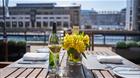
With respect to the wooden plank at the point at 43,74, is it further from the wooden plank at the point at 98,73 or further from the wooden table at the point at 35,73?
the wooden plank at the point at 98,73

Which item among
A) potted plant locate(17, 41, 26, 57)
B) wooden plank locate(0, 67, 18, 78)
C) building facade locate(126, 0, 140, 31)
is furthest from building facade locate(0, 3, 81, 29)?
wooden plank locate(0, 67, 18, 78)

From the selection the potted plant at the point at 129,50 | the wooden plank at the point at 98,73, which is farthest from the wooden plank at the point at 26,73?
the potted plant at the point at 129,50

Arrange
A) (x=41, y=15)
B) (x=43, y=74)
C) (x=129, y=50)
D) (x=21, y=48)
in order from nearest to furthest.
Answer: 1. (x=43, y=74)
2. (x=129, y=50)
3. (x=21, y=48)
4. (x=41, y=15)

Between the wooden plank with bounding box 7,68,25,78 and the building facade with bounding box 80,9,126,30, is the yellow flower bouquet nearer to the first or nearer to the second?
the wooden plank with bounding box 7,68,25,78

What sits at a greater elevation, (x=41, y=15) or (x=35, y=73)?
(x=41, y=15)

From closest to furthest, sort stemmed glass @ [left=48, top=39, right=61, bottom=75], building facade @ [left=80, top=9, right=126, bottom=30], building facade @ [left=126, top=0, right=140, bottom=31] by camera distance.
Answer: stemmed glass @ [left=48, top=39, right=61, bottom=75] → building facade @ [left=126, top=0, right=140, bottom=31] → building facade @ [left=80, top=9, right=126, bottom=30]

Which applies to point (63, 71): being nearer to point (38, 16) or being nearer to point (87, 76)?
point (87, 76)

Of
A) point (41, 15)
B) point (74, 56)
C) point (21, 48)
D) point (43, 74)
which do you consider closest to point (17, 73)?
point (43, 74)

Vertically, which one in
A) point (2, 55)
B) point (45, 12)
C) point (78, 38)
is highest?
point (45, 12)

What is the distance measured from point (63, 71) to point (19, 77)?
1.03ft

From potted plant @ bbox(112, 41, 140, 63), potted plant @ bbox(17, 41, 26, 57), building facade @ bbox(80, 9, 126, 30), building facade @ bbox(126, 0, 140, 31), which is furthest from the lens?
building facade @ bbox(80, 9, 126, 30)

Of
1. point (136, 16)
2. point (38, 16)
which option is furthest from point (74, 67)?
point (38, 16)

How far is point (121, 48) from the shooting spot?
6.81 meters

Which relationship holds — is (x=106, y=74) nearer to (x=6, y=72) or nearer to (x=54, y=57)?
(x=54, y=57)
